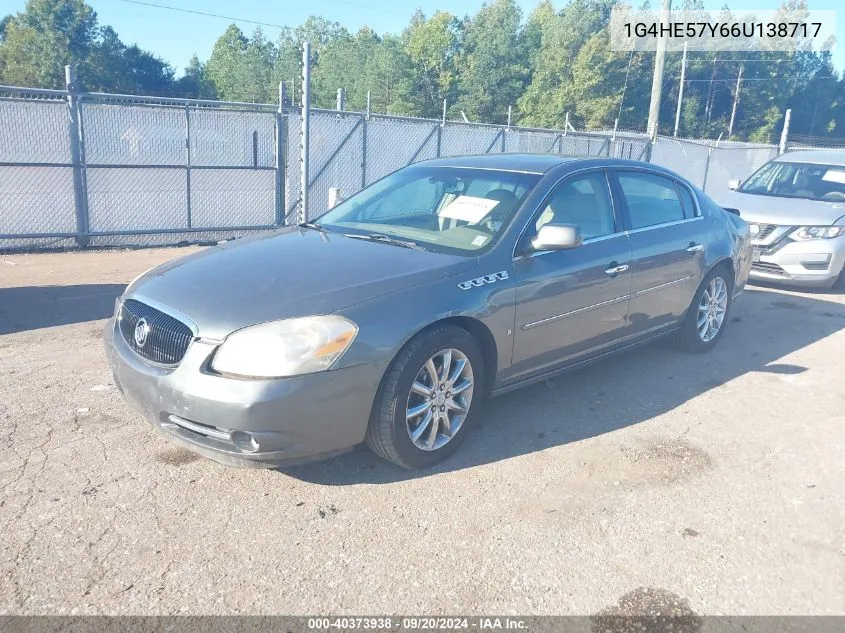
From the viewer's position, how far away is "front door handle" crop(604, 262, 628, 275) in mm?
4613

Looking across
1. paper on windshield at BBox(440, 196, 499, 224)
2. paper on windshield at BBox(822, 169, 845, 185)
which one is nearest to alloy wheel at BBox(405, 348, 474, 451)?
paper on windshield at BBox(440, 196, 499, 224)

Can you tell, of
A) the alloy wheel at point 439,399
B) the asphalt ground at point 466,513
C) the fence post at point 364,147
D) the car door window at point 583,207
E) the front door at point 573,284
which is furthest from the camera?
the fence post at point 364,147

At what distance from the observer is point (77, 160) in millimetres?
9336

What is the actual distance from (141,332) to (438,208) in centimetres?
199

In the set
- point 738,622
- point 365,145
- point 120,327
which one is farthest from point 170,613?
point 365,145

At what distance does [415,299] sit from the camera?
3.53 metres

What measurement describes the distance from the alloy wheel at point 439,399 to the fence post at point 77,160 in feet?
24.8

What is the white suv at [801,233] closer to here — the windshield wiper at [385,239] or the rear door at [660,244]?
the rear door at [660,244]

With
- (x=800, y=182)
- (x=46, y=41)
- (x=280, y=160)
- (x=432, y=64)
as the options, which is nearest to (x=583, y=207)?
(x=800, y=182)

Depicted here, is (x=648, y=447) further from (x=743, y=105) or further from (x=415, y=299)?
(x=743, y=105)

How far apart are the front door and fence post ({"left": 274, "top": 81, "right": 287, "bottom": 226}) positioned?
283 inches

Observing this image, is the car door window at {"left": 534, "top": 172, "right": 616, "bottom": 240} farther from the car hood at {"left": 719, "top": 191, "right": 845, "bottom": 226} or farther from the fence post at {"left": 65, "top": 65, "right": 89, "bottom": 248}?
the fence post at {"left": 65, "top": 65, "right": 89, "bottom": 248}

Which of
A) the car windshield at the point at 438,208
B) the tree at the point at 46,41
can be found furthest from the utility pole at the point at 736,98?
the car windshield at the point at 438,208

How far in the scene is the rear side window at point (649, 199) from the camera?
505 cm
